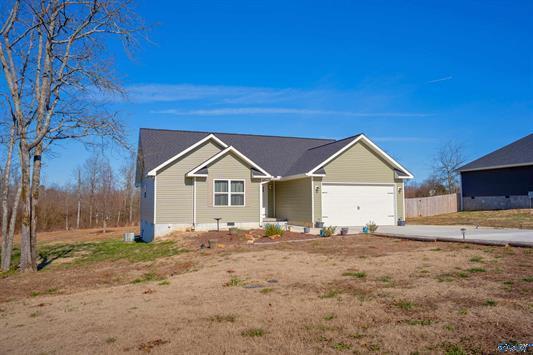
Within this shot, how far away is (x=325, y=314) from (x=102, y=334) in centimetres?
308

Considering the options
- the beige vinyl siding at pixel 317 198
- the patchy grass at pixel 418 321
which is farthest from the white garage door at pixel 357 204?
the patchy grass at pixel 418 321

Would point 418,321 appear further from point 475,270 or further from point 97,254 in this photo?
point 97,254

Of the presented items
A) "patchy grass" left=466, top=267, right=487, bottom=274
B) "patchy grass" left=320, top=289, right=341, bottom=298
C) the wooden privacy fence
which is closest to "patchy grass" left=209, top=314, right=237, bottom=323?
"patchy grass" left=320, top=289, right=341, bottom=298

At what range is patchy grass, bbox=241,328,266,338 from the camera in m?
5.09

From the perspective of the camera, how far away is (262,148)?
87.2 feet

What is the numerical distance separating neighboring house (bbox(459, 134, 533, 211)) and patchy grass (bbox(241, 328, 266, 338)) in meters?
31.3

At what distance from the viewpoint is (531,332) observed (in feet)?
15.5

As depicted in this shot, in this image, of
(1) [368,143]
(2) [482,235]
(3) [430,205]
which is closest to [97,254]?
(1) [368,143]

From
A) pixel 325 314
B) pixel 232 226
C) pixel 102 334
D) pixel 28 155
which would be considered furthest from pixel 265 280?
pixel 232 226

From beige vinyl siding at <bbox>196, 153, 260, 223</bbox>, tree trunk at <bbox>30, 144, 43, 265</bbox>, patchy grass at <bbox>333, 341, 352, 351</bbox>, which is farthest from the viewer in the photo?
beige vinyl siding at <bbox>196, 153, 260, 223</bbox>

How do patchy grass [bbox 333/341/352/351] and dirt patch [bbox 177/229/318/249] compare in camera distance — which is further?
dirt patch [bbox 177/229/318/249]

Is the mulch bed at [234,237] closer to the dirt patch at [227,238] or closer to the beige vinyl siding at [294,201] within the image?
the dirt patch at [227,238]

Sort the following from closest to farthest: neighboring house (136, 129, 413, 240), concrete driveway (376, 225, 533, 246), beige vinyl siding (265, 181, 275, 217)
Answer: concrete driveway (376, 225, 533, 246) < neighboring house (136, 129, 413, 240) < beige vinyl siding (265, 181, 275, 217)

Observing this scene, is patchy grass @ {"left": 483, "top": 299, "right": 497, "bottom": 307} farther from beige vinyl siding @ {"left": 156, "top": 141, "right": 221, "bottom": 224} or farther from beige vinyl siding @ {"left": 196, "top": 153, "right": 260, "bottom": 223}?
beige vinyl siding @ {"left": 156, "top": 141, "right": 221, "bottom": 224}
